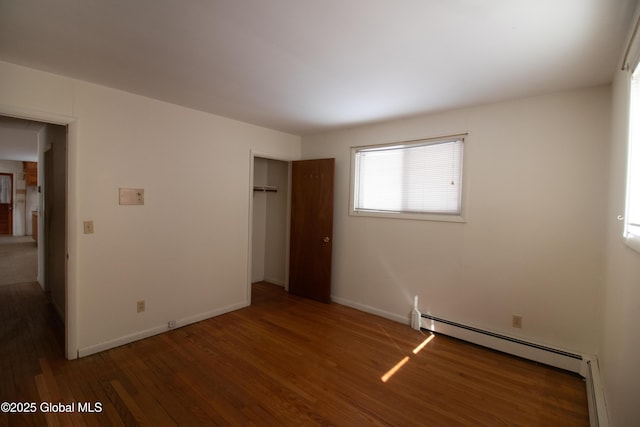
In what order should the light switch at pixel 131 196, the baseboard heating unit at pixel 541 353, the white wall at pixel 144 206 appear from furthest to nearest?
1. the light switch at pixel 131 196
2. the white wall at pixel 144 206
3. the baseboard heating unit at pixel 541 353

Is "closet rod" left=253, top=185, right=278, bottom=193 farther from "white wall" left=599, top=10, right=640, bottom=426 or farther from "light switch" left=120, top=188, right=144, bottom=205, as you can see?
"white wall" left=599, top=10, right=640, bottom=426

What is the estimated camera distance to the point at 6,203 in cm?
912

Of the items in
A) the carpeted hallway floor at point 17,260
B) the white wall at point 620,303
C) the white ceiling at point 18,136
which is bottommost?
the carpeted hallway floor at point 17,260

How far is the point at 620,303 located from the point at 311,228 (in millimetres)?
3215

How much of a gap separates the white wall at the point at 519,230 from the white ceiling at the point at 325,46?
0.32 meters

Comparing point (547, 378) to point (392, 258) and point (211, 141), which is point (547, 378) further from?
point (211, 141)

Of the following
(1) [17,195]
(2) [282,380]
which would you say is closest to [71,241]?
(2) [282,380]

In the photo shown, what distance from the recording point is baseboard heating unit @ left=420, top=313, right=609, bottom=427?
1.87 metres

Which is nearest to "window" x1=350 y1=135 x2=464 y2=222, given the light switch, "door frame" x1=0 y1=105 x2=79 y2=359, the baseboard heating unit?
the baseboard heating unit

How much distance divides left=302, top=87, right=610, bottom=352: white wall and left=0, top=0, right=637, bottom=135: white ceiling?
32 cm

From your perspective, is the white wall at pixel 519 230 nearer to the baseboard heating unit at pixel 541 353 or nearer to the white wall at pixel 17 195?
the baseboard heating unit at pixel 541 353

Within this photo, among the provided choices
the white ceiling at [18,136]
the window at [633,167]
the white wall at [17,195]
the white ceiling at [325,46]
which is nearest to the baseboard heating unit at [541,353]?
the window at [633,167]

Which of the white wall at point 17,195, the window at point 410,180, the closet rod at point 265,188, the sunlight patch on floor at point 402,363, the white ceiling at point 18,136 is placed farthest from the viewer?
the white wall at point 17,195

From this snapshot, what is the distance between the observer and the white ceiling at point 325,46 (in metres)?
1.49
